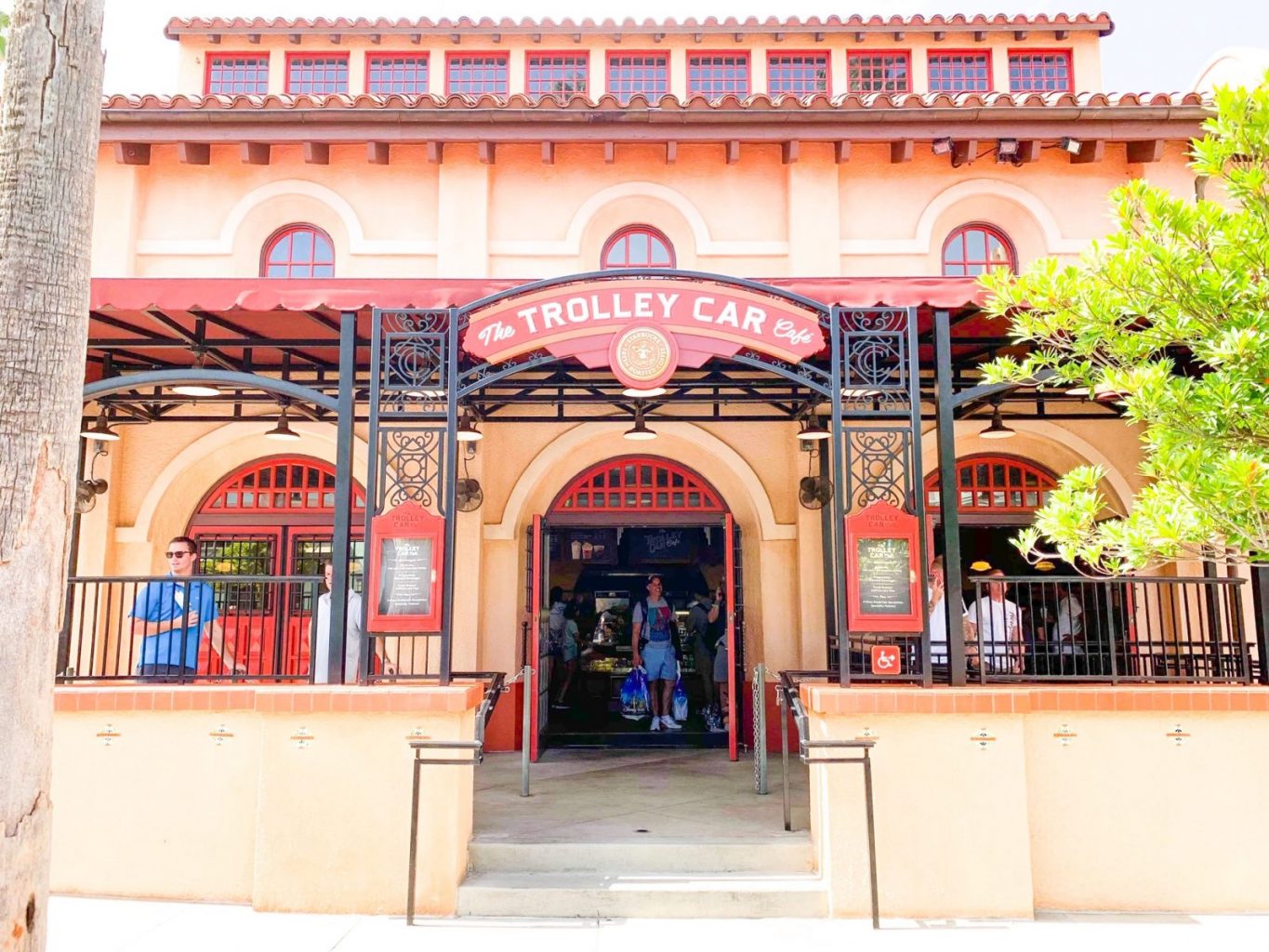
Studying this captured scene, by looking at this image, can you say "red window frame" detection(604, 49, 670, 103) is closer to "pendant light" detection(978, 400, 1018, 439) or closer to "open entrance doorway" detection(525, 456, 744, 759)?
"open entrance doorway" detection(525, 456, 744, 759)

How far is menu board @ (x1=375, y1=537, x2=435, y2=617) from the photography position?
6.38 m

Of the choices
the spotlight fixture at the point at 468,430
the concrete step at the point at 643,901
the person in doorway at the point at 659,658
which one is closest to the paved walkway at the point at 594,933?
the concrete step at the point at 643,901

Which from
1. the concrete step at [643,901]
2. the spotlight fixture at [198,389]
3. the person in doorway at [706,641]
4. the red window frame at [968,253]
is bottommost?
the concrete step at [643,901]

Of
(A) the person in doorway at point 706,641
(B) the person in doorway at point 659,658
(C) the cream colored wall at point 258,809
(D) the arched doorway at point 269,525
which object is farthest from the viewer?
(A) the person in doorway at point 706,641

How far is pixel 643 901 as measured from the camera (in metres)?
6.09

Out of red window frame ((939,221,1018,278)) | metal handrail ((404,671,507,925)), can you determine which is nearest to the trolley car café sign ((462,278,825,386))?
metal handrail ((404,671,507,925))

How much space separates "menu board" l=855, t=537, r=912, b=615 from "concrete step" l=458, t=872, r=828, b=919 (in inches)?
72.7

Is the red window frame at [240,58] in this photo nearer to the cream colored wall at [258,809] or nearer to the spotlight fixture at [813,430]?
the spotlight fixture at [813,430]

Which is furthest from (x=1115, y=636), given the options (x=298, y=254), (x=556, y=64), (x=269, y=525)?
(x=556, y=64)

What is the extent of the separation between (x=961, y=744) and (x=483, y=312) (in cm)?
427

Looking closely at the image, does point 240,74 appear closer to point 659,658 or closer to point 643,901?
point 659,658

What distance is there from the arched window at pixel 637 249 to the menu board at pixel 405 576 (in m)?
5.62

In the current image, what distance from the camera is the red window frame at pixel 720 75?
13883mm

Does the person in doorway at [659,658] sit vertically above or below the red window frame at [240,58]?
below
